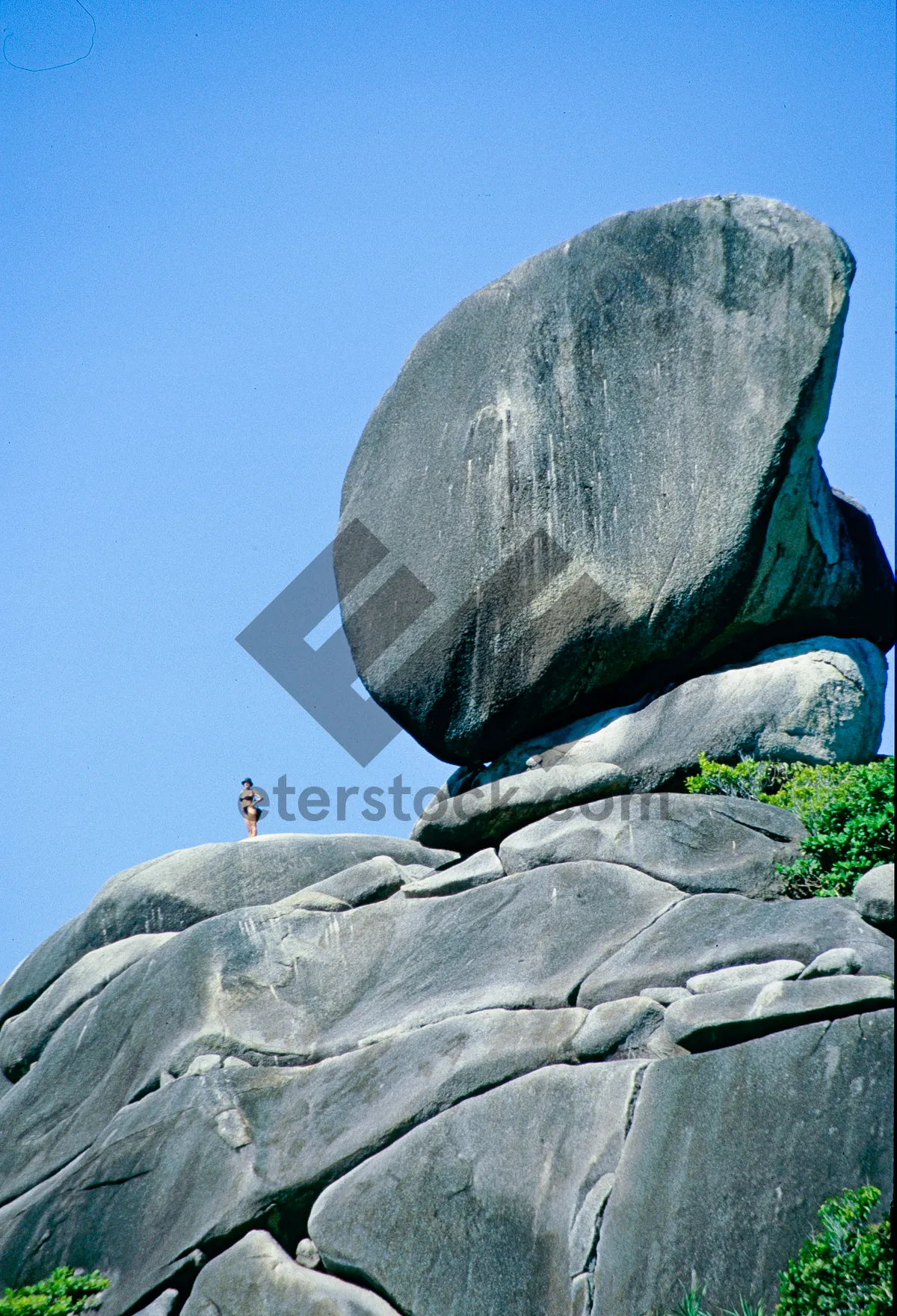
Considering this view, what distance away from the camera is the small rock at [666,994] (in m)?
8.20

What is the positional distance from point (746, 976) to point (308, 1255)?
10.9 feet

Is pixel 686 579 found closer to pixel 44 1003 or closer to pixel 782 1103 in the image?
pixel 782 1103

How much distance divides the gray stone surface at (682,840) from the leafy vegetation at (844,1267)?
3173 mm

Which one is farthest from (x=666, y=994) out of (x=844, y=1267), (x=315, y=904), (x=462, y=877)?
(x=315, y=904)

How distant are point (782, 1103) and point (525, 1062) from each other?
6.41 ft

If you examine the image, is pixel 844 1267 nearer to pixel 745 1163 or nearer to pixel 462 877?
pixel 745 1163

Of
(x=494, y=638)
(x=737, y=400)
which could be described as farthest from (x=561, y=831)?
(x=737, y=400)

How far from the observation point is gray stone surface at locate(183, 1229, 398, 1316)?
805 centimetres

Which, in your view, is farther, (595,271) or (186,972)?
(595,271)

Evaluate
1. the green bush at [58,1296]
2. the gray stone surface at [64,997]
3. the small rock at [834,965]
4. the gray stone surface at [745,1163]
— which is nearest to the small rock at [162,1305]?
the green bush at [58,1296]

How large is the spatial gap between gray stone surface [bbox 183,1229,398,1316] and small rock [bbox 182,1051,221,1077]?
61.6 inches

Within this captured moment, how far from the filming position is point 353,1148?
870 cm

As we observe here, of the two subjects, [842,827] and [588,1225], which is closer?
[588,1225]

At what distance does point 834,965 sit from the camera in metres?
7.50
